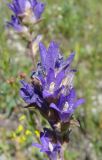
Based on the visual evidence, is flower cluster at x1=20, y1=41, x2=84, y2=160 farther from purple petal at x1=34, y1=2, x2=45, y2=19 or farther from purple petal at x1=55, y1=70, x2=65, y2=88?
purple petal at x1=34, y1=2, x2=45, y2=19

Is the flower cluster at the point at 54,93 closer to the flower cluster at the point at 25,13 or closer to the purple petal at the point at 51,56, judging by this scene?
the purple petal at the point at 51,56

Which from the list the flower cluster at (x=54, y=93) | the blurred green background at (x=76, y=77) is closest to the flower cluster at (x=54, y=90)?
the flower cluster at (x=54, y=93)

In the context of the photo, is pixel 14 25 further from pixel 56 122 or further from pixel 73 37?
pixel 73 37

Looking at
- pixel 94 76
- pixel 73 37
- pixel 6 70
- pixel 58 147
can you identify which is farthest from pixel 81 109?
pixel 58 147

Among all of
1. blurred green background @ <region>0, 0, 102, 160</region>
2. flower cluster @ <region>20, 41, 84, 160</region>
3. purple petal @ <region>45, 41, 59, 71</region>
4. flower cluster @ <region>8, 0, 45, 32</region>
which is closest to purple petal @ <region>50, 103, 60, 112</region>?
flower cluster @ <region>20, 41, 84, 160</region>

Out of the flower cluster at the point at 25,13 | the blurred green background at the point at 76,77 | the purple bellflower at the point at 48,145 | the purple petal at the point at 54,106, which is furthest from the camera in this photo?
the blurred green background at the point at 76,77
